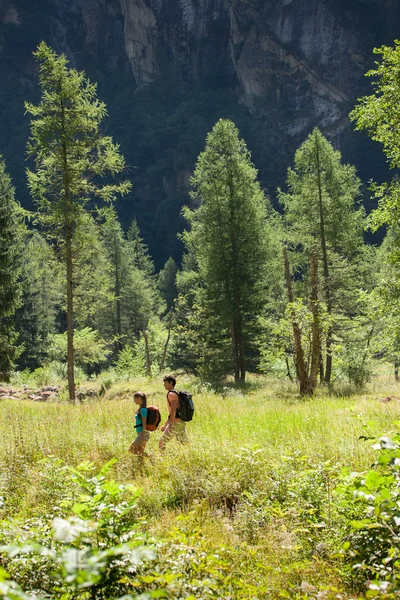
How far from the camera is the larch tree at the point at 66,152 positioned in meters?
14.4

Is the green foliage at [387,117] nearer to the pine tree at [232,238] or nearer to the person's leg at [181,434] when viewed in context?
the person's leg at [181,434]

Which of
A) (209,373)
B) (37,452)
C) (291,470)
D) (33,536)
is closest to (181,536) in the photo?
(33,536)

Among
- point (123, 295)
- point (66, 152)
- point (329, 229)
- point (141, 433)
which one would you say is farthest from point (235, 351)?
point (123, 295)

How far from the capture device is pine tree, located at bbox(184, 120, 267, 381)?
2084cm

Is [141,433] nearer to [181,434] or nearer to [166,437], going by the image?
[166,437]

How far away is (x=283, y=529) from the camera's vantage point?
3658 millimetres

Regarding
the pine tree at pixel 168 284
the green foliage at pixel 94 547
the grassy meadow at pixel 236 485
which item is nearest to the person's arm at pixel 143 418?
the grassy meadow at pixel 236 485

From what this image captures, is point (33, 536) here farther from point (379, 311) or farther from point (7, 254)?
point (7, 254)

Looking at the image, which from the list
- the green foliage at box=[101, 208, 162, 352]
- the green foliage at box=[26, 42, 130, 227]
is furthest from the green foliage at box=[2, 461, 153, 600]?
the green foliage at box=[101, 208, 162, 352]

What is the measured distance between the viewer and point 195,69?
111375 millimetres

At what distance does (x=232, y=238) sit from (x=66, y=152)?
30.8 ft

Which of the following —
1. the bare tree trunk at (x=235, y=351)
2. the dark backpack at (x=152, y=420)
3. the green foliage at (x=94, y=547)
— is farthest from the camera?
the bare tree trunk at (x=235, y=351)

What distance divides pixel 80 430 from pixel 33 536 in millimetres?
4440

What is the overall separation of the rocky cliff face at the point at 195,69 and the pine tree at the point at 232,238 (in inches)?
2755
